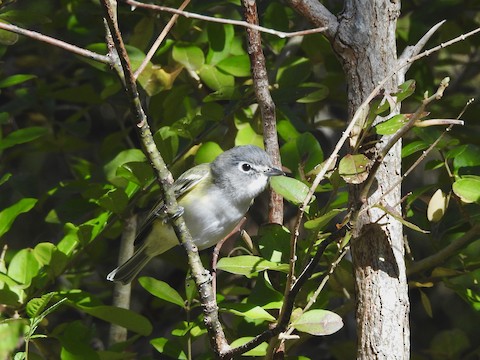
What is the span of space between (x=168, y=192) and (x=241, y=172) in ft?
3.77

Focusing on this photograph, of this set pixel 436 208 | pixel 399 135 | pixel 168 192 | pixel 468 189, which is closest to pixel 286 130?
pixel 436 208

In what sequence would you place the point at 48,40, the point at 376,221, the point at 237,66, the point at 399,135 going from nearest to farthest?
Result: the point at 48,40
the point at 399,135
the point at 376,221
the point at 237,66

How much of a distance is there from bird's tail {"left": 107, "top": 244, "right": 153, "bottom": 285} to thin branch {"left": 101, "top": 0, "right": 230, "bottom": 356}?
3.65ft

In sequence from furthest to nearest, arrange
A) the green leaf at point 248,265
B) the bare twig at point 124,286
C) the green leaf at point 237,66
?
the bare twig at point 124,286
the green leaf at point 237,66
the green leaf at point 248,265

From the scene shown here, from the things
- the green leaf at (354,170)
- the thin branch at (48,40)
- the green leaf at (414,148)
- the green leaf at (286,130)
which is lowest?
the green leaf at (354,170)

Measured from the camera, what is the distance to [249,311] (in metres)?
2.52

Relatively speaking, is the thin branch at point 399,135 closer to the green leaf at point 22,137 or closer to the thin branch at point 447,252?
the thin branch at point 447,252

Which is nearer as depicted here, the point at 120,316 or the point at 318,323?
the point at 318,323

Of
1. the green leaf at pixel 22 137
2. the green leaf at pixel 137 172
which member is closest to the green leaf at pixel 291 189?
the green leaf at pixel 137 172

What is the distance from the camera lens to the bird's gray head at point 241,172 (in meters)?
3.08

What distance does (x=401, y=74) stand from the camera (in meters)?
2.46

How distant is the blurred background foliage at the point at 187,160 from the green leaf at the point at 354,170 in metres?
0.20

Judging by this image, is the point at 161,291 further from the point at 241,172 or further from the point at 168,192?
the point at 168,192

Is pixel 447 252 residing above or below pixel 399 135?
above
